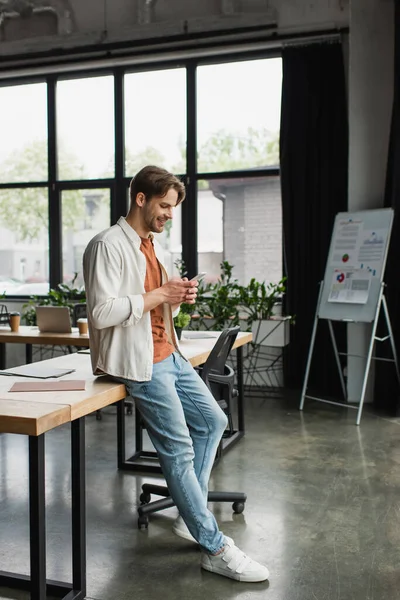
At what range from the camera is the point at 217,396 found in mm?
Result: 3404

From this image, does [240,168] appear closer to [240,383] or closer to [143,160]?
[143,160]

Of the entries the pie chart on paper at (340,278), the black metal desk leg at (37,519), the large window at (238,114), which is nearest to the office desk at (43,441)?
the black metal desk leg at (37,519)

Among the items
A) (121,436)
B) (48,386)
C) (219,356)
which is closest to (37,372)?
(48,386)

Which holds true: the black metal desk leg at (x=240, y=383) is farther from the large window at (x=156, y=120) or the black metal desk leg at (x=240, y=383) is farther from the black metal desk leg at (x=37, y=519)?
the large window at (x=156, y=120)

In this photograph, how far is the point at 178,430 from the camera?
2.47 meters

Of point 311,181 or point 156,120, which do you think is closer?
point 311,181

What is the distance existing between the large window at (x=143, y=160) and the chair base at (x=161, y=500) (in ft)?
11.9

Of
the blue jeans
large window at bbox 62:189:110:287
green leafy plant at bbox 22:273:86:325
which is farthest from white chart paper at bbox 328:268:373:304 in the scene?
the blue jeans

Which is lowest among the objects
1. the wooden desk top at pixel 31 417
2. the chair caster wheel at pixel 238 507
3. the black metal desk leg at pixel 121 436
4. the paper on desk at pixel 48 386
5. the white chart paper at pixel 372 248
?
the chair caster wheel at pixel 238 507

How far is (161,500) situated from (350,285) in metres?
2.89

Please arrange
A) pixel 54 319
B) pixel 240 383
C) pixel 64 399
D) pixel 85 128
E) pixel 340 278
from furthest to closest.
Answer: pixel 85 128
pixel 340 278
pixel 54 319
pixel 240 383
pixel 64 399

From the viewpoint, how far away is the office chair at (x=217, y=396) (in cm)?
302

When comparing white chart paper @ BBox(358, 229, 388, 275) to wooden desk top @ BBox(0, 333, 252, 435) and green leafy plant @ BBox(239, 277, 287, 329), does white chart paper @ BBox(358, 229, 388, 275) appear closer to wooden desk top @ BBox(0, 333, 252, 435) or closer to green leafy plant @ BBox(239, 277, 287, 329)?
green leafy plant @ BBox(239, 277, 287, 329)

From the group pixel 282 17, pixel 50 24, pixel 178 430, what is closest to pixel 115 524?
pixel 178 430
